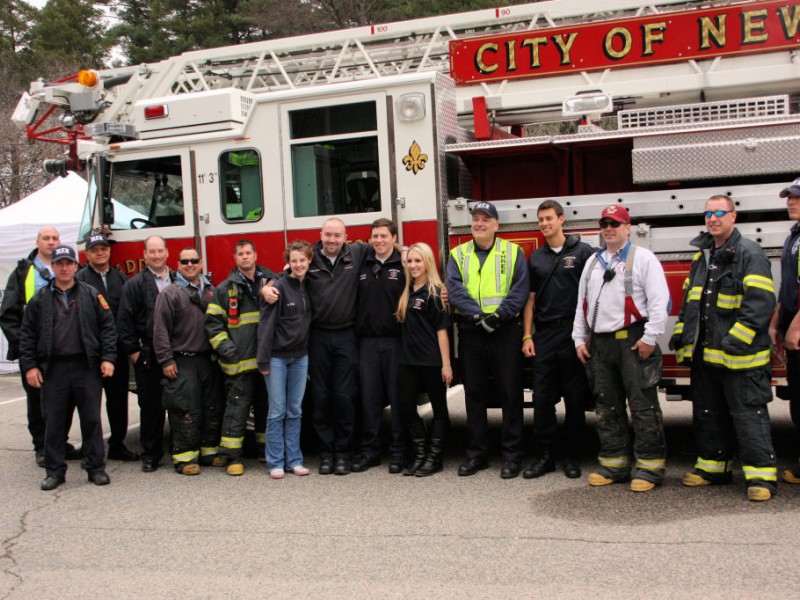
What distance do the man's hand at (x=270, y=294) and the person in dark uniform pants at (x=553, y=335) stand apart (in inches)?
73.2

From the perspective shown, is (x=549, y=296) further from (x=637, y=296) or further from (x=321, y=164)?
(x=321, y=164)

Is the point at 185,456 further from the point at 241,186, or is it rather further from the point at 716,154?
the point at 716,154

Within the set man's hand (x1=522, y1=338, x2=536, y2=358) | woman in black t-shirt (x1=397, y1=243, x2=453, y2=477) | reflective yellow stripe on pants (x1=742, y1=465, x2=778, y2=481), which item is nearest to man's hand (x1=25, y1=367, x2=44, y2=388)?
woman in black t-shirt (x1=397, y1=243, x2=453, y2=477)

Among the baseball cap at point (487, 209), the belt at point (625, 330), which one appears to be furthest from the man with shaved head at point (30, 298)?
the belt at point (625, 330)

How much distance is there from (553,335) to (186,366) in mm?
2881

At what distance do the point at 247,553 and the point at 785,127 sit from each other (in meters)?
4.48

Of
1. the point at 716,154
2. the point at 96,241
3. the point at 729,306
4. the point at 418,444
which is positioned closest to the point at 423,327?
the point at 418,444

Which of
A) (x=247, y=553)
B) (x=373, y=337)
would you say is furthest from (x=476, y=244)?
(x=247, y=553)

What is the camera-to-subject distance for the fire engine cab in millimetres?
5906

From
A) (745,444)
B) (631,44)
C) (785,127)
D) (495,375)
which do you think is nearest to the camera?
(745,444)

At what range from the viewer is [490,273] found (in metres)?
5.93

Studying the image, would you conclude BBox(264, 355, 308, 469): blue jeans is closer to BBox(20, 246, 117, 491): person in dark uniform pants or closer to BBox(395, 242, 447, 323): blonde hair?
BBox(395, 242, 447, 323): blonde hair

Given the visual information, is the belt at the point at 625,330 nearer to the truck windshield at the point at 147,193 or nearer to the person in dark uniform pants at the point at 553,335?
the person in dark uniform pants at the point at 553,335

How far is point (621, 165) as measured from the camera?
6699mm
